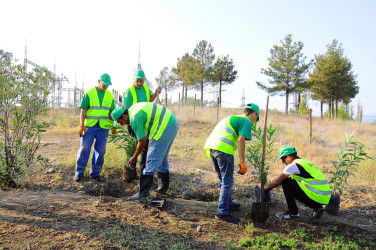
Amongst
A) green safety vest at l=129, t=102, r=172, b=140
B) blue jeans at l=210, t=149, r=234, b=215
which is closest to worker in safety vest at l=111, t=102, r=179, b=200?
green safety vest at l=129, t=102, r=172, b=140

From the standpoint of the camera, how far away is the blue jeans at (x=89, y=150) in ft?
15.5

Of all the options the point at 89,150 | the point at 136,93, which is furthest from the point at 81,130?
the point at 136,93

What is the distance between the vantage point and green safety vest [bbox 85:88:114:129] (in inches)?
188

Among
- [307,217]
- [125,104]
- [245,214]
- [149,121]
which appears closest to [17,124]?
[125,104]

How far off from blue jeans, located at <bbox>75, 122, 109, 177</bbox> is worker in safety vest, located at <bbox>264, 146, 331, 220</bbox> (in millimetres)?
2803

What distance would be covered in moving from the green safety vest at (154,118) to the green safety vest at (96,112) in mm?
1343

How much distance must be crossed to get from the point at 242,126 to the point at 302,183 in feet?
3.63

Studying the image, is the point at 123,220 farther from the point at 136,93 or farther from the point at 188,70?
the point at 188,70

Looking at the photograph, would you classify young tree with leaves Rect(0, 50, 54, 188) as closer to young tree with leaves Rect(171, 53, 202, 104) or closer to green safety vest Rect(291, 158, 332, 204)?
green safety vest Rect(291, 158, 332, 204)

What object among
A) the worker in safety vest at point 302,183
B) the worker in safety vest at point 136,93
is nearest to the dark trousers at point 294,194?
the worker in safety vest at point 302,183

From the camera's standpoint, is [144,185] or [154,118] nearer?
[154,118]

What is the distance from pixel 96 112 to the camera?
4805mm

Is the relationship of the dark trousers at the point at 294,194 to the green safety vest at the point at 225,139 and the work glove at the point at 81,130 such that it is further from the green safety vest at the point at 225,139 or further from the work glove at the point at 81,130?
the work glove at the point at 81,130

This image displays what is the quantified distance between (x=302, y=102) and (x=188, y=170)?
24.0 metres
